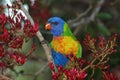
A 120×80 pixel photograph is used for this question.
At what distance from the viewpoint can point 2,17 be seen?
115 inches

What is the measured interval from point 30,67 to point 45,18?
4.57 feet

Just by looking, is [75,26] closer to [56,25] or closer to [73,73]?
[56,25]

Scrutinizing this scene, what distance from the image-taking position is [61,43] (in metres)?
3.75

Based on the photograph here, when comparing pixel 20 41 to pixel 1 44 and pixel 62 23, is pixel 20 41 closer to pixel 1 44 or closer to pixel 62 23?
pixel 1 44

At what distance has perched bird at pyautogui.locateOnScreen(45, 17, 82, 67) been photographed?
366 cm

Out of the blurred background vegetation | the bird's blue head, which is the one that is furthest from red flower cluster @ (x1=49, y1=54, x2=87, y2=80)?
the blurred background vegetation

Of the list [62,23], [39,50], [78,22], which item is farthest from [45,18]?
[62,23]

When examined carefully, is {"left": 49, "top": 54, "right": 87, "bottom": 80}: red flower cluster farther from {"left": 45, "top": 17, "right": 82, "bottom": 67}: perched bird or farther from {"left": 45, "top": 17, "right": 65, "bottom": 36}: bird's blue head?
{"left": 45, "top": 17, "right": 65, "bottom": 36}: bird's blue head

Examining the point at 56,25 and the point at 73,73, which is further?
the point at 56,25

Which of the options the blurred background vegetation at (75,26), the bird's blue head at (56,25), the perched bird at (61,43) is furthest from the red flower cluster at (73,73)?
the blurred background vegetation at (75,26)

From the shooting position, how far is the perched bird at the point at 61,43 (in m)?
3.66

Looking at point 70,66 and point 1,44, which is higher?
point 1,44

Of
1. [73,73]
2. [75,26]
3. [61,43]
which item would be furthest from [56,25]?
[75,26]

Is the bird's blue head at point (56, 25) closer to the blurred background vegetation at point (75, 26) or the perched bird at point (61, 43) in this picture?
the perched bird at point (61, 43)
